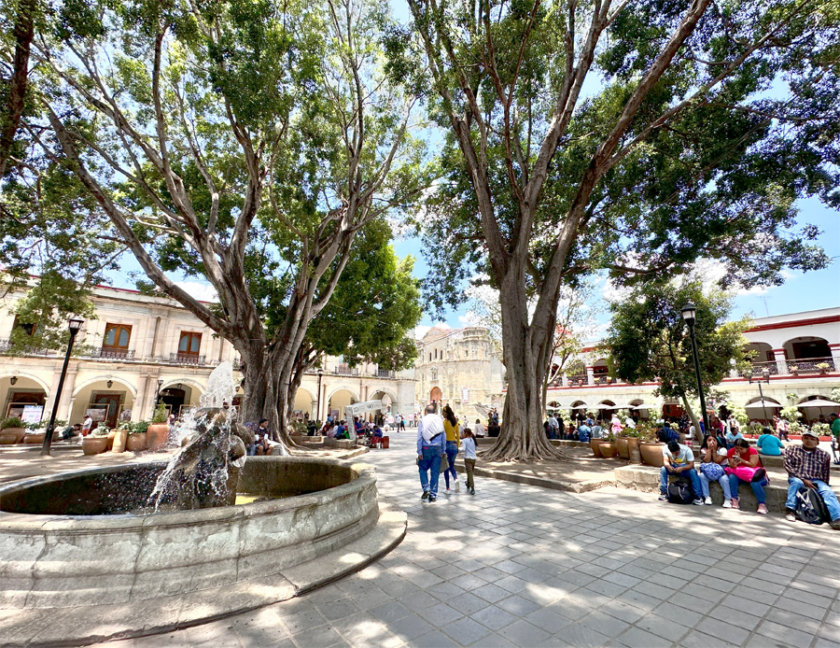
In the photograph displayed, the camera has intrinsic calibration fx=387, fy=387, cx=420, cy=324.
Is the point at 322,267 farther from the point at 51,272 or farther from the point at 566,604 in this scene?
the point at 566,604

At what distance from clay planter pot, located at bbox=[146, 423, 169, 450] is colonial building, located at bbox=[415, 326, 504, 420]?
28456mm

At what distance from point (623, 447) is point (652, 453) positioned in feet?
4.57

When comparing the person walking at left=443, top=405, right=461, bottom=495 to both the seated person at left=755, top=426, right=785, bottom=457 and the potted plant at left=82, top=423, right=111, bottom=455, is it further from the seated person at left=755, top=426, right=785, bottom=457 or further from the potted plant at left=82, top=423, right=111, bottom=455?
the potted plant at left=82, top=423, right=111, bottom=455

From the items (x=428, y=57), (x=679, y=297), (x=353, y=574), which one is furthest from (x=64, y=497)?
(x=679, y=297)

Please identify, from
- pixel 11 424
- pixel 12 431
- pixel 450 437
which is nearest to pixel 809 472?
pixel 450 437

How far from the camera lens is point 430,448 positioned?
6.05 meters

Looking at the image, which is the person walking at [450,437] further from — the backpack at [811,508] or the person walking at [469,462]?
the backpack at [811,508]

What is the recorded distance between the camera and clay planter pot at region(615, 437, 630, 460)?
10180 mm

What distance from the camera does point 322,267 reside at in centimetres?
1122

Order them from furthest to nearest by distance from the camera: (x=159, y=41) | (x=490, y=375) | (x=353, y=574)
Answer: (x=490, y=375), (x=159, y=41), (x=353, y=574)

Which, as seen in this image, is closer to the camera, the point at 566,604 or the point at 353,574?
the point at 566,604

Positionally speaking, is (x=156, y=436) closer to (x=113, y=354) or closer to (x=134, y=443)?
(x=134, y=443)

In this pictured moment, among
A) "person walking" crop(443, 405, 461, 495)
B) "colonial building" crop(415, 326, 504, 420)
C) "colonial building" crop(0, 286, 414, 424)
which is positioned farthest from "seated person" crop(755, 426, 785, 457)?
"colonial building" crop(415, 326, 504, 420)

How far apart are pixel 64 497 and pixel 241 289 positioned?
6.87m
